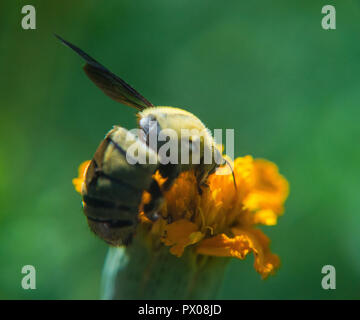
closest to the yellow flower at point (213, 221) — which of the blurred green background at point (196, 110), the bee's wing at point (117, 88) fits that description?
the bee's wing at point (117, 88)

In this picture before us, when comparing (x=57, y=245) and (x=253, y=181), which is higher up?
(x=253, y=181)

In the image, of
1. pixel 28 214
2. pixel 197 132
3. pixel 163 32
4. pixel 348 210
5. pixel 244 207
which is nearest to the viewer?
pixel 197 132

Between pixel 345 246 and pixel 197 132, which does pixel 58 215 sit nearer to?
pixel 197 132

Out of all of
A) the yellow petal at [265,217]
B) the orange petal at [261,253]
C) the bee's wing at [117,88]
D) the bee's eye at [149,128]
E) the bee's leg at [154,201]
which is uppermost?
the bee's wing at [117,88]

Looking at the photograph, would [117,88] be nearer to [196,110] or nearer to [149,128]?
[149,128]

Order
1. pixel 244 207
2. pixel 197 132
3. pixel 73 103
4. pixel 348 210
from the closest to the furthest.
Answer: pixel 197 132, pixel 244 207, pixel 348 210, pixel 73 103

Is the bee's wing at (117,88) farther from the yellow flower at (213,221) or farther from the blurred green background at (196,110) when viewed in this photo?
the blurred green background at (196,110)

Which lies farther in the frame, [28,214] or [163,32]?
[163,32]

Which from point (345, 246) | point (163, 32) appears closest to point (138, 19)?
point (163, 32)
